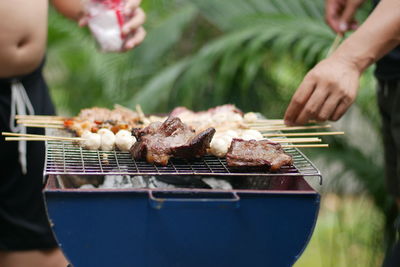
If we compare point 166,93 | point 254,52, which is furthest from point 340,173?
point 166,93

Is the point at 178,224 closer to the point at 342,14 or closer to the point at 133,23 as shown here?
the point at 133,23

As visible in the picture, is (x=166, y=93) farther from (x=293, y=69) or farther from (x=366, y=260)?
(x=366, y=260)

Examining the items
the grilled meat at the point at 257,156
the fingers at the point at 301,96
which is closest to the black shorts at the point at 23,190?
the grilled meat at the point at 257,156

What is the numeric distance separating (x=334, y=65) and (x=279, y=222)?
2.43 feet

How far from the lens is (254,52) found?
3.83m

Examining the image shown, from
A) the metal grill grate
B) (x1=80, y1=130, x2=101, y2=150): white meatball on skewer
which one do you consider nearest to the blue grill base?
the metal grill grate

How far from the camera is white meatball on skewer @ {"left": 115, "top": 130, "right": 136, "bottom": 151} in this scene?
7.15 feet

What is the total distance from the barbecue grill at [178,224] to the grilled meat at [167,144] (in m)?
0.15

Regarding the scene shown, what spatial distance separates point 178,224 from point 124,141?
0.57 meters

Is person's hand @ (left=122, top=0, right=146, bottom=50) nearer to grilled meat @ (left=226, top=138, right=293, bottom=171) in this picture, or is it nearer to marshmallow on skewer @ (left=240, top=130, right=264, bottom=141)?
marshmallow on skewer @ (left=240, top=130, right=264, bottom=141)

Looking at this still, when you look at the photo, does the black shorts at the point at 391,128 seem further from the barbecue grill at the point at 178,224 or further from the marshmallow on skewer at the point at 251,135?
the barbecue grill at the point at 178,224

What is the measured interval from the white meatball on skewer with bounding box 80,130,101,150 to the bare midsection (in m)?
0.65

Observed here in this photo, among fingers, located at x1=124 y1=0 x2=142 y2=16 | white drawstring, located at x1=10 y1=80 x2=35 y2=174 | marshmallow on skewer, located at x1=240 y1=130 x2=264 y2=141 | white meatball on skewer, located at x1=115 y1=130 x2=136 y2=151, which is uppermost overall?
fingers, located at x1=124 y1=0 x2=142 y2=16

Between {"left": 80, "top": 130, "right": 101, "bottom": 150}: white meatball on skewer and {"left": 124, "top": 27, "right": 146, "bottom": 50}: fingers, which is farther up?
{"left": 124, "top": 27, "right": 146, "bottom": 50}: fingers
